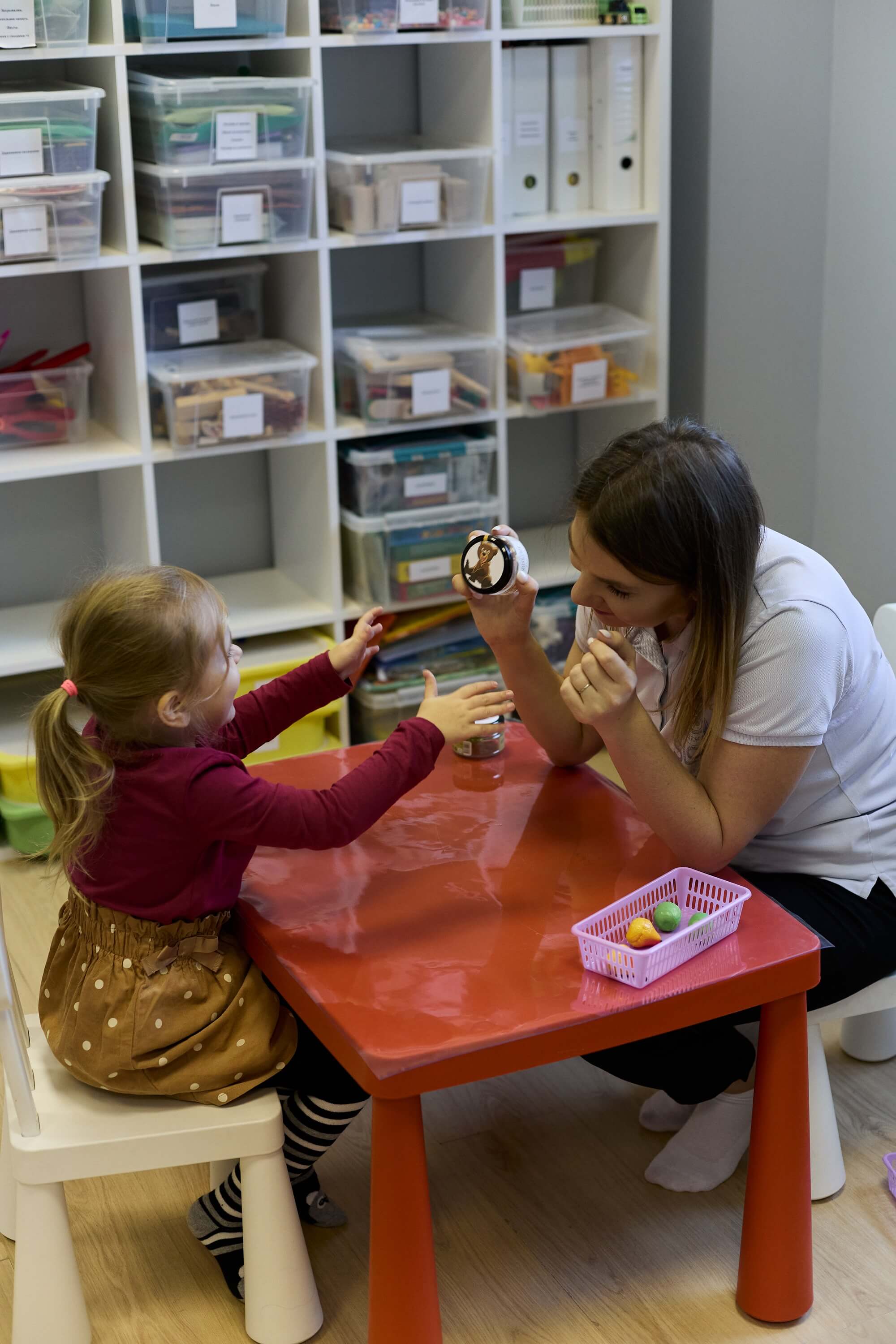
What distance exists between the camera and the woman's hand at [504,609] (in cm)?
172

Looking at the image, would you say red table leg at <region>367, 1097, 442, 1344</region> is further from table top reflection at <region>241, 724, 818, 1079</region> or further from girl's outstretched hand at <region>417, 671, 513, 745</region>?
girl's outstretched hand at <region>417, 671, 513, 745</region>

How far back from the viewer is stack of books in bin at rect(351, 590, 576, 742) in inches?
112

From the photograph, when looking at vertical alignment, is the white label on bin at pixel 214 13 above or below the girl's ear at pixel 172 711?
above

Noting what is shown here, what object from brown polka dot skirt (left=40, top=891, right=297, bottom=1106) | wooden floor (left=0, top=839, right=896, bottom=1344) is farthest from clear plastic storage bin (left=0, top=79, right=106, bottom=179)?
wooden floor (left=0, top=839, right=896, bottom=1344)

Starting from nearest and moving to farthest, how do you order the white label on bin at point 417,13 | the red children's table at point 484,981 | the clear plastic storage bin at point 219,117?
the red children's table at point 484,981 < the clear plastic storage bin at point 219,117 < the white label on bin at point 417,13

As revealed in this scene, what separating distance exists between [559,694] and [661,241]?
1.33 meters

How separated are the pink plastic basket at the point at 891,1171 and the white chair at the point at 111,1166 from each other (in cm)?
70

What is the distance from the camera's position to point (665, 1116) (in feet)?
6.24

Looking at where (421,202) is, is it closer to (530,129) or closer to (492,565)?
(530,129)

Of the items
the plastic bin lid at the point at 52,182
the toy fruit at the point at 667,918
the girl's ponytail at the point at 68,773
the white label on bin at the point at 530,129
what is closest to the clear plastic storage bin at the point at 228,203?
the plastic bin lid at the point at 52,182

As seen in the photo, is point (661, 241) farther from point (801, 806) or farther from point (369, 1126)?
point (369, 1126)

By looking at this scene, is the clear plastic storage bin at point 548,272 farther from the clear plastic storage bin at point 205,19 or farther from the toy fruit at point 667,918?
the toy fruit at point 667,918

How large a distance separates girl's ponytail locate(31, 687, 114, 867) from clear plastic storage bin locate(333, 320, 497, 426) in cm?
136

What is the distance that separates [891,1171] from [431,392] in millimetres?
1558
